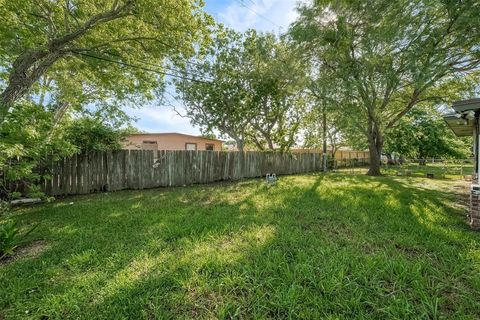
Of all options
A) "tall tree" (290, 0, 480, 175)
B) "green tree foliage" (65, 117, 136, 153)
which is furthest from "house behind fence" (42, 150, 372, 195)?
"tall tree" (290, 0, 480, 175)

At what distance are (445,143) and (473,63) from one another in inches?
804

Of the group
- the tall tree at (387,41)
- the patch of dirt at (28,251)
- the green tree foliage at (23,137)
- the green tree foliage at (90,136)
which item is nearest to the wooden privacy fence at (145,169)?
the green tree foliage at (90,136)

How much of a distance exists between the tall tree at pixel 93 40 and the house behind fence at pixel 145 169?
2191 millimetres

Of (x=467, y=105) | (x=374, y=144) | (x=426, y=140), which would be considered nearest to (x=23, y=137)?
(x=467, y=105)

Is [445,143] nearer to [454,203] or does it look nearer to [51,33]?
[454,203]

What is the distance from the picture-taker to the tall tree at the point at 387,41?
6.04m

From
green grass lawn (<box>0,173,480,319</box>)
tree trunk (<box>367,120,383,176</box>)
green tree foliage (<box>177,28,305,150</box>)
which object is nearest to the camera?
green grass lawn (<box>0,173,480,319</box>)

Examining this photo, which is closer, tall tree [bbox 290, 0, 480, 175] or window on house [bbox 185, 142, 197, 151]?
tall tree [bbox 290, 0, 480, 175]

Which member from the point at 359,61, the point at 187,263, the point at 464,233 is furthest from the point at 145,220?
the point at 359,61

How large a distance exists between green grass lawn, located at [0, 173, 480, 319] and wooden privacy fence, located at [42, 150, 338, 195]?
1929 mm

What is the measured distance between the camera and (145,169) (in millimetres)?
7695

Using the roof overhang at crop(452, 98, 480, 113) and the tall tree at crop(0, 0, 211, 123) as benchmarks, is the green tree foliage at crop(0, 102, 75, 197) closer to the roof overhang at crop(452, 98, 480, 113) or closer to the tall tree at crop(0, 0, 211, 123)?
the tall tree at crop(0, 0, 211, 123)

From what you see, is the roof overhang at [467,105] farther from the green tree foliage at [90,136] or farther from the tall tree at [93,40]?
the green tree foliage at [90,136]

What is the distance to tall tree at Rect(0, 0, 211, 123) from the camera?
491 centimetres
